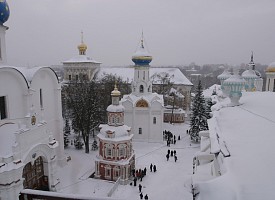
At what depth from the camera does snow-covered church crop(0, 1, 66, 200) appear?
805 cm

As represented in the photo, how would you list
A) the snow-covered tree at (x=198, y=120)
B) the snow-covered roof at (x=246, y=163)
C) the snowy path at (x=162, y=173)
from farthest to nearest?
the snow-covered tree at (x=198, y=120), the snowy path at (x=162, y=173), the snow-covered roof at (x=246, y=163)

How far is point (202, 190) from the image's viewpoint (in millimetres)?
2947

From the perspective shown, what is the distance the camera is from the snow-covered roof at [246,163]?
2.86m

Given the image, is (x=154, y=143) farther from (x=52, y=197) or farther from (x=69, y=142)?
(x=52, y=197)

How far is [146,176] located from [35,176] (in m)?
8.54

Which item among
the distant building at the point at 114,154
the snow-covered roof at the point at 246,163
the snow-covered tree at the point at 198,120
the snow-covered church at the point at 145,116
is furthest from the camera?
the snow-covered tree at the point at 198,120

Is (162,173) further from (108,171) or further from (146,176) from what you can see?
(108,171)

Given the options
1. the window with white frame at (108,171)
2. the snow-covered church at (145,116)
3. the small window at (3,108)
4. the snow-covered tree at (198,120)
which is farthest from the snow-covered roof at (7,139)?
the snow-covered tree at (198,120)

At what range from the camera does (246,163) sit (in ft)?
11.4

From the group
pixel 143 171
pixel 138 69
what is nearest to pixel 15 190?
pixel 143 171

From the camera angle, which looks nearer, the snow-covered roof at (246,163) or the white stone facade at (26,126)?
the snow-covered roof at (246,163)

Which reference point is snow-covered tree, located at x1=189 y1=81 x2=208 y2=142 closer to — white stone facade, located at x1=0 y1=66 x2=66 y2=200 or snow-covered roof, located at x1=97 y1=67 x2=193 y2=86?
snow-covered roof, located at x1=97 y1=67 x2=193 y2=86

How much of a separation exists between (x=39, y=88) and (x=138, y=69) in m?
12.7

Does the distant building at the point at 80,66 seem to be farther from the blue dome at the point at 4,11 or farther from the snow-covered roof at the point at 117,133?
the blue dome at the point at 4,11
